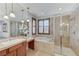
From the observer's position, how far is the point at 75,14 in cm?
201

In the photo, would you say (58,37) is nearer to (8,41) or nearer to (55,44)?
(55,44)

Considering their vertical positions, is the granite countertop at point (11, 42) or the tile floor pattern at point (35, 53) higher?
the granite countertop at point (11, 42)

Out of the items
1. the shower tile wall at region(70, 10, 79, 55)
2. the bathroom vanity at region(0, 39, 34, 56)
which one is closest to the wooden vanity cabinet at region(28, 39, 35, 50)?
the bathroom vanity at region(0, 39, 34, 56)

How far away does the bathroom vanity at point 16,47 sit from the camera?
5.64 ft

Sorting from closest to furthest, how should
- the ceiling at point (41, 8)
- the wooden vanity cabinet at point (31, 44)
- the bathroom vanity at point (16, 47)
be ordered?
the bathroom vanity at point (16, 47) < the ceiling at point (41, 8) < the wooden vanity cabinet at point (31, 44)

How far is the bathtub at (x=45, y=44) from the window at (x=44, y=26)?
0.51 ft

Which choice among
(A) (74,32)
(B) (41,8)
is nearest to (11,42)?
(B) (41,8)

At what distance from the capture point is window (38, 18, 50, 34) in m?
2.08

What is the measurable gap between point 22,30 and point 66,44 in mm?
991

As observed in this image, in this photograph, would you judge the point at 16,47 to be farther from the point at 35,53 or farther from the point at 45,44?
the point at 45,44

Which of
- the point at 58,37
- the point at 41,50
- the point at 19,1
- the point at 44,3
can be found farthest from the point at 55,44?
the point at 19,1

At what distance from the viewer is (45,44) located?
2.17 metres

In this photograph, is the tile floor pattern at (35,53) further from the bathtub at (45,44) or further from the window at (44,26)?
the window at (44,26)

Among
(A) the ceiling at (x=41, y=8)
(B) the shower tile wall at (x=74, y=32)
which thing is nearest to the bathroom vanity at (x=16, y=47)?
(A) the ceiling at (x=41, y=8)
